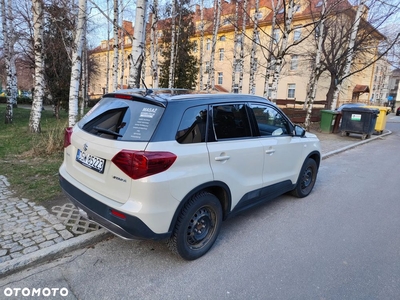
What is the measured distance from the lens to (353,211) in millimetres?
4305

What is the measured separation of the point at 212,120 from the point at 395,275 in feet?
8.42

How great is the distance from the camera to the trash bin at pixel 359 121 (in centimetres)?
1198

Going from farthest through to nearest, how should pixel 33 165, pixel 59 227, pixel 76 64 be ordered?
pixel 76 64, pixel 33 165, pixel 59 227

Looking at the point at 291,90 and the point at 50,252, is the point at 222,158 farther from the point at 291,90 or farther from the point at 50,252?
the point at 291,90

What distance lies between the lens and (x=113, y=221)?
7.89ft

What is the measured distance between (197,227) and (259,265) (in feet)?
2.60

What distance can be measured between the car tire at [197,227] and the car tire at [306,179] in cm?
218

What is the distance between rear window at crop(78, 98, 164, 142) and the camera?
241 cm

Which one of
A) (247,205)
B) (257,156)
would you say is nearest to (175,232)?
(247,205)

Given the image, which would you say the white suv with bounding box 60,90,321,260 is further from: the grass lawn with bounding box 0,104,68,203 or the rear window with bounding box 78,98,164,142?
the grass lawn with bounding box 0,104,68,203

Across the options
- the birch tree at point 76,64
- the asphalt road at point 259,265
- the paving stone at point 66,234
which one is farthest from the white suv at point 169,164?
the birch tree at point 76,64

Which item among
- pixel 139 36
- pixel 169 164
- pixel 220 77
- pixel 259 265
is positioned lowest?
pixel 259 265

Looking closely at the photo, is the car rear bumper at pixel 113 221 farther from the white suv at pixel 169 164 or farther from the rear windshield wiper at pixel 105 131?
the rear windshield wiper at pixel 105 131

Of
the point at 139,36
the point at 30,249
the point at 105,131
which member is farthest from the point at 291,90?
the point at 30,249
